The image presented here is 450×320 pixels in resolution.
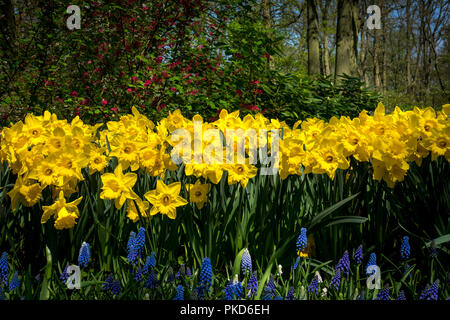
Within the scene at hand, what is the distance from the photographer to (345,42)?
7.32 metres

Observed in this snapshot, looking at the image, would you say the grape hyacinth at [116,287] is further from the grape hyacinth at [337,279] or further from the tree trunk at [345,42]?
the tree trunk at [345,42]

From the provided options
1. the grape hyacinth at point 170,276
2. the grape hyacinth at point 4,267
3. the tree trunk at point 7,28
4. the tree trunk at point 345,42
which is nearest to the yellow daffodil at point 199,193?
the grape hyacinth at point 170,276

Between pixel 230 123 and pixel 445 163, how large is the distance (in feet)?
3.78

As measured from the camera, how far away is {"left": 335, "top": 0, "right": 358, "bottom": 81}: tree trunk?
7.26m

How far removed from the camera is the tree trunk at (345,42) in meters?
7.26

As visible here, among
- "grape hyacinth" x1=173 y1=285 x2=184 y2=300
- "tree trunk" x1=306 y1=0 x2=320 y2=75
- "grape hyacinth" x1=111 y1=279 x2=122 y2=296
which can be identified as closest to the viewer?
"grape hyacinth" x1=173 y1=285 x2=184 y2=300

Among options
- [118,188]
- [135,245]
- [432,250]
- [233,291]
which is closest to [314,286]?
[233,291]

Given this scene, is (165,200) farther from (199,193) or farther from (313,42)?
(313,42)

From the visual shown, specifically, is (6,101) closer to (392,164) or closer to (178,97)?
(178,97)

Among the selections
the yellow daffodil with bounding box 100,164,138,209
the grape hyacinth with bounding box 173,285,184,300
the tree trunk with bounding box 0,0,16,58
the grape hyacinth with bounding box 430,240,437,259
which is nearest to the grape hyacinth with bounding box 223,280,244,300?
the grape hyacinth with bounding box 173,285,184,300

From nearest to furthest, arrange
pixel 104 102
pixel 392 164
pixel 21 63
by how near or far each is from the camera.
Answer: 1. pixel 392 164
2. pixel 104 102
3. pixel 21 63

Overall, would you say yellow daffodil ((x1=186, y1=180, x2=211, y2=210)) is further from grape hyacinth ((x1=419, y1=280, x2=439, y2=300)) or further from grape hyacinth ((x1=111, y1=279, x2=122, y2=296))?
grape hyacinth ((x1=419, y1=280, x2=439, y2=300))

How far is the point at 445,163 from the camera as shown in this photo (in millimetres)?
1928
